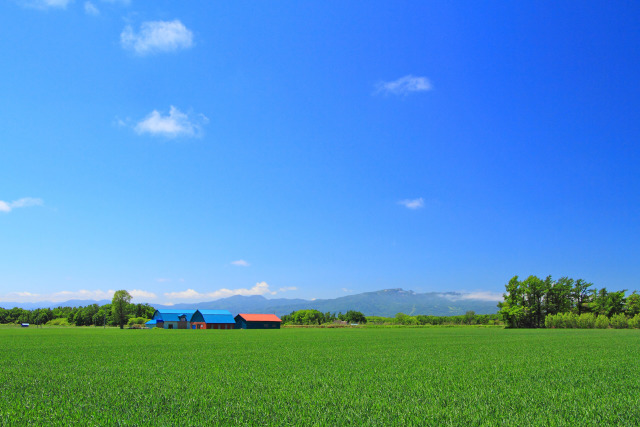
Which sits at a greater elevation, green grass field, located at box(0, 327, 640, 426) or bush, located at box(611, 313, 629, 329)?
green grass field, located at box(0, 327, 640, 426)

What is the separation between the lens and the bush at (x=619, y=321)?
92.4 m

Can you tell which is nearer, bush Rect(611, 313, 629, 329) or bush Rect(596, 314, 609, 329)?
bush Rect(611, 313, 629, 329)

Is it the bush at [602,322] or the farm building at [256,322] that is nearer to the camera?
the bush at [602,322]

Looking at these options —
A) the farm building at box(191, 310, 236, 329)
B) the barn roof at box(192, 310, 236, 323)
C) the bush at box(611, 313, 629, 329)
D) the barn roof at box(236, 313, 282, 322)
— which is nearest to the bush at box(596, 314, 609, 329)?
the bush at box(611, 313, 629, 329)

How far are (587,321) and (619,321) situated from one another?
6609mm

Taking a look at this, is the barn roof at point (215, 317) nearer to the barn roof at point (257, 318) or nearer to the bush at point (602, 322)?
the barn roof at point (257, 318)

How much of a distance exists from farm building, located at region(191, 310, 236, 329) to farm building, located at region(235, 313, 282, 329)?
2372 millimetres

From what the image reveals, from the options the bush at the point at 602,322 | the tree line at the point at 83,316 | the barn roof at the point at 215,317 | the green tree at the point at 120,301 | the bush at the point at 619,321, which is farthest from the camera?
the tree line at the point at 83,316

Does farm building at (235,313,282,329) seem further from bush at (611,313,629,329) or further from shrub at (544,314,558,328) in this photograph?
bush at (611,313,629,329)

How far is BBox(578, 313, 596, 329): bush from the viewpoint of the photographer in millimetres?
94125

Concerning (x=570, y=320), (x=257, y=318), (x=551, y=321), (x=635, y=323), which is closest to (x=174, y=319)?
(x=257, y=318)

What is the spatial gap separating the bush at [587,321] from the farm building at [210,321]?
3732 inches

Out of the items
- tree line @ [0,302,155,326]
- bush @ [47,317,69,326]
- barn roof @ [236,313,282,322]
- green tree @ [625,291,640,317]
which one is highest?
green tree @ [625,291,640,317]

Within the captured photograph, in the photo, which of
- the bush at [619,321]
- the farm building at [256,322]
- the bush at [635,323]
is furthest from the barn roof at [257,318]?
the bush at [635,323]
